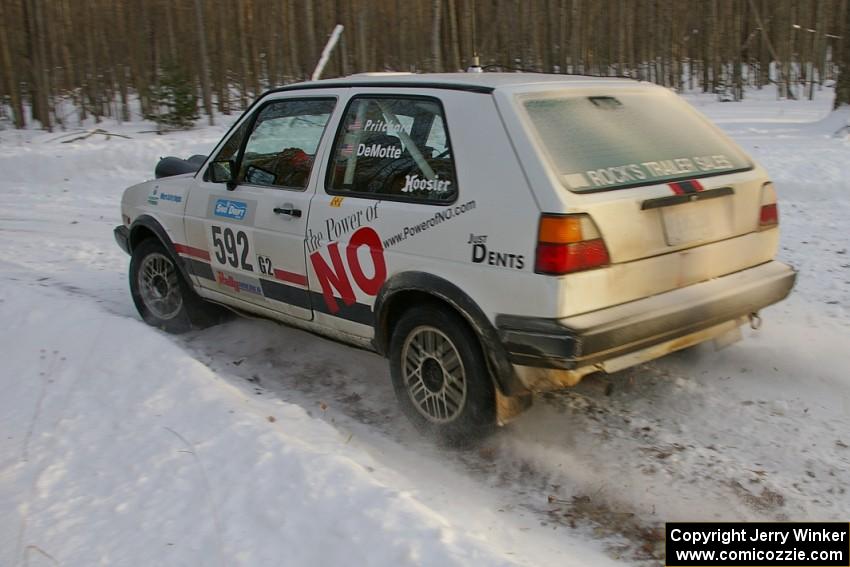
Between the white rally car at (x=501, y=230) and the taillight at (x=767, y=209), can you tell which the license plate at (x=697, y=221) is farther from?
the taillight at (x=767, y=209)

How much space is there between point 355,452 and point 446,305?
828 mm

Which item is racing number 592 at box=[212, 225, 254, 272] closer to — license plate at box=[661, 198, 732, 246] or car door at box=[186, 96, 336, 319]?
car door at box=[186, 96, 336, 319]

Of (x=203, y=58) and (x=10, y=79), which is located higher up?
(x=203, y=58)

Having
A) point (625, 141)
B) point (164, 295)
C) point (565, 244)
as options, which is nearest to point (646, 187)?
point (625, 141)

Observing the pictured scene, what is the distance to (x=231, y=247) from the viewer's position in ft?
16.3

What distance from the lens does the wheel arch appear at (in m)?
3.47

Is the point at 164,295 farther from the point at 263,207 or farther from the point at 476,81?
the point at 476,81

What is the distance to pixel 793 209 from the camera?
7.93 meters

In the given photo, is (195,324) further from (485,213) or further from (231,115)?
(231,115)

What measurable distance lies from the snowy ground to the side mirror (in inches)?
42.7

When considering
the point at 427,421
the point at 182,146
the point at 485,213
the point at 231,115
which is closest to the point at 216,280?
the point at 427,421

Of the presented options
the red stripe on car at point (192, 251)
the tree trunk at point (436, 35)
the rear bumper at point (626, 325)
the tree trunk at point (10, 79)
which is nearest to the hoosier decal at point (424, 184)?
the rear bumper at point (626, 325)

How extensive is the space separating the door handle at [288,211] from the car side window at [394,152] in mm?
266

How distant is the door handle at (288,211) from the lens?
14.5 feet
